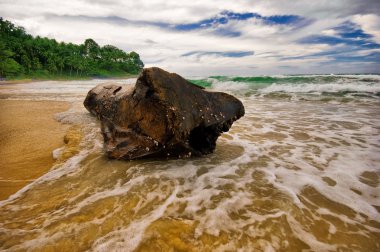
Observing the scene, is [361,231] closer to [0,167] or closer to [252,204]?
[252,204]

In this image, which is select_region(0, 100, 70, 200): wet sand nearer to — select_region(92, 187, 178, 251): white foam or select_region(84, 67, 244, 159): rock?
select_region(84, 67, 244, 159): rock

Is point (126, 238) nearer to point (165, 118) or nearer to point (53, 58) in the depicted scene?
point (165, 118)

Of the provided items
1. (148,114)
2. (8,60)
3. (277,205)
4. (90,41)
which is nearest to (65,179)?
(148,114)

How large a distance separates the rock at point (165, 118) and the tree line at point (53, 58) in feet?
151

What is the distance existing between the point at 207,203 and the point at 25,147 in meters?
2.98

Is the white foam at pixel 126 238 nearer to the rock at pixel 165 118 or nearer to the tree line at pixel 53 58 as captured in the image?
the rock at pixel 165 118

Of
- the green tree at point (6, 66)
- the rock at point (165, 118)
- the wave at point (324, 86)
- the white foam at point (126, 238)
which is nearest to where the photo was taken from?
the white foam at point (126, 238)

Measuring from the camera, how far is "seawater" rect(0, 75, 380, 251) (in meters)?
1.68

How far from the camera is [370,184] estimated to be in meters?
2.57

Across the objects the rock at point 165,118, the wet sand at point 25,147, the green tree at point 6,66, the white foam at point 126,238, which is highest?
the green tree at point 6,66

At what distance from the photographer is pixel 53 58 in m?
52.6

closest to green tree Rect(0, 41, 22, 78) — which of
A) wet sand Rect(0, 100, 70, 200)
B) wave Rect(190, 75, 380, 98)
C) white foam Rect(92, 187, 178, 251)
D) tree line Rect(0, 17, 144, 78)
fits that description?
tree line Rect(0, 17, 144, 78)

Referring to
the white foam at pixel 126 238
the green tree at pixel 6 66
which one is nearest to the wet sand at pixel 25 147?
the white foam at pixel 126 238

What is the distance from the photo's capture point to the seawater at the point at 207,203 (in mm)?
1682
